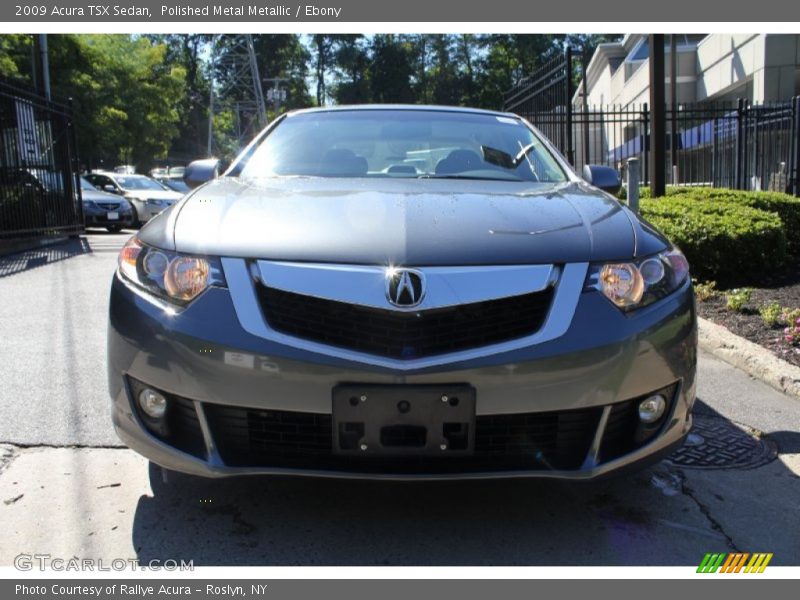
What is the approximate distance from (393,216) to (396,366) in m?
0.60

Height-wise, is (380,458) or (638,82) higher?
(638,82)

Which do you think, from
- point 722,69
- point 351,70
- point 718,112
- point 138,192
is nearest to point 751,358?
point 718,112

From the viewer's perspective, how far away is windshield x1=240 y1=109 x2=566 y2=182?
3.58m

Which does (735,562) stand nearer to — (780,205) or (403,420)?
(403,420)

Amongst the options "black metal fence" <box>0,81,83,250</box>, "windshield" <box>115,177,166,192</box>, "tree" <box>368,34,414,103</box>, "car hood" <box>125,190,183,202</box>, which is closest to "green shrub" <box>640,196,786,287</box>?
"black metal fence" <box>0,81,83,250</box>

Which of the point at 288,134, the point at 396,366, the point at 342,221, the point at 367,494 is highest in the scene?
the point at 288,134

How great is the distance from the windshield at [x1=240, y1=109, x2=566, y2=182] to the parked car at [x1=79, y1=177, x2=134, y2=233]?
14280 millimetres

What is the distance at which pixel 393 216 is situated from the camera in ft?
8.55

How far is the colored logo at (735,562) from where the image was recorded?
2.40m

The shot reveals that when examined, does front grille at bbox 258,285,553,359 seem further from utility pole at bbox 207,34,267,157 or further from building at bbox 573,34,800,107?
utility pole at bbox 207,34,267,157

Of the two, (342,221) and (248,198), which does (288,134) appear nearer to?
(248,198)

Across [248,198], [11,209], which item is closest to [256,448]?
[248,198]

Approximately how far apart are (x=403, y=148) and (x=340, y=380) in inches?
73.0

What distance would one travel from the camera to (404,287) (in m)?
2.32
